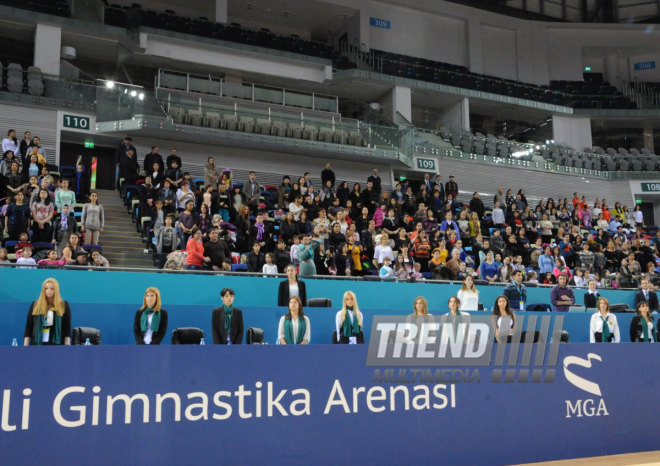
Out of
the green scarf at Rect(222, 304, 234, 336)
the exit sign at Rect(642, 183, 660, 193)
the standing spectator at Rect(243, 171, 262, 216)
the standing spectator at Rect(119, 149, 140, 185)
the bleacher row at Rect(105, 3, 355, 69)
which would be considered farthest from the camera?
the exit sign at Rect(642, 183, 660, 193)

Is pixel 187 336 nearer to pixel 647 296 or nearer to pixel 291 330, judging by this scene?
pixel 291 330

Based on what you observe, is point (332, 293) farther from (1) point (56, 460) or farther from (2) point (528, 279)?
(1) point (56, 460)

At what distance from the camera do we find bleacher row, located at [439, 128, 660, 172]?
74.0 ft

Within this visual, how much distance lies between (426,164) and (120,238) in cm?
1181

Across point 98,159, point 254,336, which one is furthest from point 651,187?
point 254,336

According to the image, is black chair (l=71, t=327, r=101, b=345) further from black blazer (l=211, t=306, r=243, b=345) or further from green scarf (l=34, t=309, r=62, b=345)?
black blazer (l=211, t=306, r=243, b=345)

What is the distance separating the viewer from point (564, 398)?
17.1 feet

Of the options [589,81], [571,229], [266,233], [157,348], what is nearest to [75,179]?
[266,233]

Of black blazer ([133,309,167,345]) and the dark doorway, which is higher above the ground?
the dark doorway

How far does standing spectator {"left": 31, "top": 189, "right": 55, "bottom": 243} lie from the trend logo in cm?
787

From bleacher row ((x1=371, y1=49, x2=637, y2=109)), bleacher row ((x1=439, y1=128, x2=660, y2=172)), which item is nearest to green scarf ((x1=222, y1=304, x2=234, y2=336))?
bleacher row ((x1=439, y1=128, x2=660, y2=172))

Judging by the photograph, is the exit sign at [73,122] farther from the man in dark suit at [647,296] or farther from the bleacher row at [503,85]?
the man in dark suit at [647,296]

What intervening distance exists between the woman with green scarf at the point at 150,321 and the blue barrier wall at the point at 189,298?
0.66 meters

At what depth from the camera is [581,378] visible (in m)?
5.33
